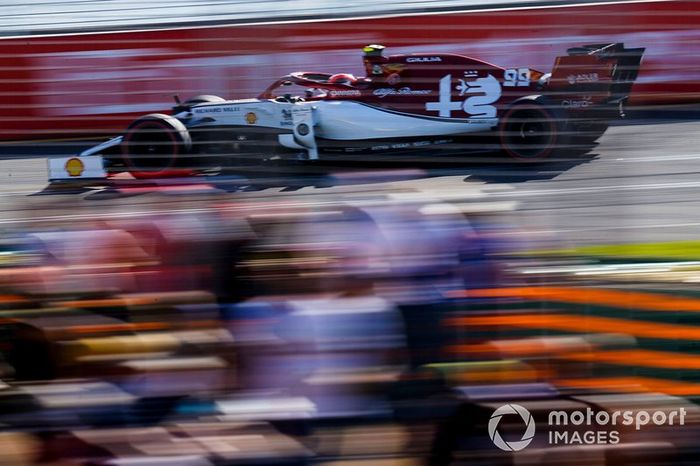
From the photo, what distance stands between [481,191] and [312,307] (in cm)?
87

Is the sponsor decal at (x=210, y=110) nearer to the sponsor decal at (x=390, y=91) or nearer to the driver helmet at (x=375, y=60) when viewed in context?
the driver helmet at (x=375, y=60)

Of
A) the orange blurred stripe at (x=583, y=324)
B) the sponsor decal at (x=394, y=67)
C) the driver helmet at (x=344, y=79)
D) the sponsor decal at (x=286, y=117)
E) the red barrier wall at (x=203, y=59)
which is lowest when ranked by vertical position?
the orange blurred stripe at (x=583, y=324)

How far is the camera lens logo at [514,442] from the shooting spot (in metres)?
2.55

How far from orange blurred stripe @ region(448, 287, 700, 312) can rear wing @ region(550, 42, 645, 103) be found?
0.71 metres

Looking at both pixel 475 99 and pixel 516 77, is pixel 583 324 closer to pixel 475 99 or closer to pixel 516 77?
pixel 516 77

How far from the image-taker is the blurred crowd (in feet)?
8.35

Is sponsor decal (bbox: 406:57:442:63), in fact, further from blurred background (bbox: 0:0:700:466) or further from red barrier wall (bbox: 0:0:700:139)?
blurred background (bbox: 0:0:700:466)

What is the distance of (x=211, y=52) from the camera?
2.64 metres

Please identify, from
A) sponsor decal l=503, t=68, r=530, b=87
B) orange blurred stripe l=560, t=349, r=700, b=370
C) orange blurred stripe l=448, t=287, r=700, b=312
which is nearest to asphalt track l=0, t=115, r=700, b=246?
orange blurred stripe l=448, t=287, r=700, b=312

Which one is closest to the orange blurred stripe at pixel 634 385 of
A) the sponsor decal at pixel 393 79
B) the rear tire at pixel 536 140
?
the rear tire at pixel 536 140

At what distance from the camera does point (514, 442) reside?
256cm

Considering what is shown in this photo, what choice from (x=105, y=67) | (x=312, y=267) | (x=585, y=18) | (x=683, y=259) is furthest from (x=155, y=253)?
(x=683, y=259)

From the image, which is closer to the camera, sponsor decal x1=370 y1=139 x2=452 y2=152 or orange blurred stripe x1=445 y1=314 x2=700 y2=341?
orange blurred stripe x1=445 y1=314 x2=700 y2=341

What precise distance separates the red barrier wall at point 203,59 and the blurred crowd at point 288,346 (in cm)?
47
